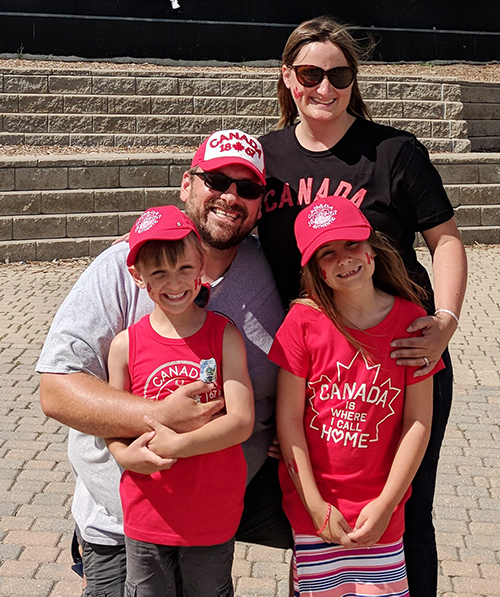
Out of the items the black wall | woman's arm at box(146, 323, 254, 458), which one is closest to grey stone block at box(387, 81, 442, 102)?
the black wall

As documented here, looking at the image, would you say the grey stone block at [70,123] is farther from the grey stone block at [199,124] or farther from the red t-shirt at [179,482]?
the red t-shirt at [179,482]

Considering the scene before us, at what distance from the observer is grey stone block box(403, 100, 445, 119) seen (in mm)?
13375

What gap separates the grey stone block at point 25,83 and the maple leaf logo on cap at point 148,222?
1130 centimetres

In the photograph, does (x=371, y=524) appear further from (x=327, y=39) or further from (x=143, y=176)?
(x=143, y=176)

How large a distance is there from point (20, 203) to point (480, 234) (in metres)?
6.49

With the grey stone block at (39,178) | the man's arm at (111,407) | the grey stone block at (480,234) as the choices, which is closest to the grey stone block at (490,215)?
the grey stone block at (480,234)

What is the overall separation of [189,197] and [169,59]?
43.4ft

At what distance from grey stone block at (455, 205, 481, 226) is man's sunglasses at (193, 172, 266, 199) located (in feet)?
30.2

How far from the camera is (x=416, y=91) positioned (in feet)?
44.4

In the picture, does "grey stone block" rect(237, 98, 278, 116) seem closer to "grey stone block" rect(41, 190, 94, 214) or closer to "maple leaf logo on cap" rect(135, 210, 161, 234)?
"grey stone block" rect(41, 190, 94, 214)

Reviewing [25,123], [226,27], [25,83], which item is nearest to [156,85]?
[25,83]

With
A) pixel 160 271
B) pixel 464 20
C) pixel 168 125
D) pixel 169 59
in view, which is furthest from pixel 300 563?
pixel 464 20

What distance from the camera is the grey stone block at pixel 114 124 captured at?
495 inches

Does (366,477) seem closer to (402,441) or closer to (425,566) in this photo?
(402,441)
